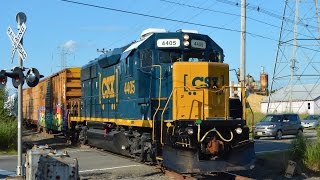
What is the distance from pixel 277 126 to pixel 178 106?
18.7 m

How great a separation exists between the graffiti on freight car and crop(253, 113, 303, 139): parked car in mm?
14236

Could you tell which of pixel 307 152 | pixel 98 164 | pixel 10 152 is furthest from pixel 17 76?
pixel 10 152

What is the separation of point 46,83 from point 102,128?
13.9 meters

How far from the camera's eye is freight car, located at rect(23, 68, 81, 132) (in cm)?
2405

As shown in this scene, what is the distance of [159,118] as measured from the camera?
1273 centimetres

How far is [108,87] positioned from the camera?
55.6ft

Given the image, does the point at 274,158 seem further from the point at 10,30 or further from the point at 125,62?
the point at 10,30

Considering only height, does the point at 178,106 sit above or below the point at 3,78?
below

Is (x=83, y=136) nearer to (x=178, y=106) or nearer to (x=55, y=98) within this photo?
(x=55, y=98)

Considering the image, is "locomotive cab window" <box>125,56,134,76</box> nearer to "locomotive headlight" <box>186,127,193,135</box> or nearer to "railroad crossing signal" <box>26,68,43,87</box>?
"railroad crossing signal" <box>26,68,43,87</box>

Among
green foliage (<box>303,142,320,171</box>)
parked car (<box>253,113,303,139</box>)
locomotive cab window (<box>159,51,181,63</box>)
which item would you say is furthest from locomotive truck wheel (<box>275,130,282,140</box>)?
locomotive cab window (<box>159,51,181,63</box>)

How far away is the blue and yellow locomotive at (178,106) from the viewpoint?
11227 millimetres

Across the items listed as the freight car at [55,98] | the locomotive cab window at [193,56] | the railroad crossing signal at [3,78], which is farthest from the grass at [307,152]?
the freight car at [55,98]

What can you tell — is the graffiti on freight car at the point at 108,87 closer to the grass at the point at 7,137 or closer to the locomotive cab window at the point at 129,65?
the locomotive cab window at the point at 129,65
